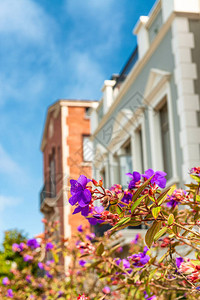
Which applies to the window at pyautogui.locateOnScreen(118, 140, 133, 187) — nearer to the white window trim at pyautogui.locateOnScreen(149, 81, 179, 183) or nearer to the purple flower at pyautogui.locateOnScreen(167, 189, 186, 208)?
the white window trim at pyautogui.locateOnScreen(149, 81, 179, 183)

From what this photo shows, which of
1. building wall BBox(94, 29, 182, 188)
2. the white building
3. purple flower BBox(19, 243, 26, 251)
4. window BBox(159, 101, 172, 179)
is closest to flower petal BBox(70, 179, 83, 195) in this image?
purple flower BBox(19, 243, 26, 251)

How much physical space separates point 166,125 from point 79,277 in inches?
175

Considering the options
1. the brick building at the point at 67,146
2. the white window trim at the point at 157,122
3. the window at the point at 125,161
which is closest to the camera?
the white window trim at the point at 157,122

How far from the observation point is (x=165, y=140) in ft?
37.9

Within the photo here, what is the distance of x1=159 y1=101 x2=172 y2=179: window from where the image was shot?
36.8ft

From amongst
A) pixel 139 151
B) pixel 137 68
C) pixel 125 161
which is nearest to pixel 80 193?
pixel 137 68

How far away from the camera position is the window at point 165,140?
11.2m

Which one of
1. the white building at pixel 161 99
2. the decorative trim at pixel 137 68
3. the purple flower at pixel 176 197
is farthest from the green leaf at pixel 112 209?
the decorative trim at pixel 137 68

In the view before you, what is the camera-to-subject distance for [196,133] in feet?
31.4

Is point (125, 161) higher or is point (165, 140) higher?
point (165, 140)

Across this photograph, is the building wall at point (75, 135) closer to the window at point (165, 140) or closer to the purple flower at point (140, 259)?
the window at point (165, 140)

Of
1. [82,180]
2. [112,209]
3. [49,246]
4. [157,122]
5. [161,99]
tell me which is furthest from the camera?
[157,122]

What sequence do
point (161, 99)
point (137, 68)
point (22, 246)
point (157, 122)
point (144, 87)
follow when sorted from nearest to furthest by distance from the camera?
point (22, 246) < point (161, 99) < point (157, 122) < point (144, 87) < point (137, 68)

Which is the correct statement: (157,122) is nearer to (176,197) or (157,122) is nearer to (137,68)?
(137,68)
